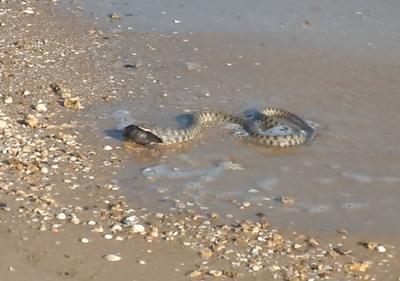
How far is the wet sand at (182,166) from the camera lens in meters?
6.56

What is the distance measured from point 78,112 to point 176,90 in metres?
1.30

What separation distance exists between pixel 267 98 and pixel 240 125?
38.3 inches

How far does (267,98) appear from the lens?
33.6 ft

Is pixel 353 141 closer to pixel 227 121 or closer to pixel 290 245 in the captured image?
pixel 227 121

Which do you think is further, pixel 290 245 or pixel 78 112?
pixel 78 112

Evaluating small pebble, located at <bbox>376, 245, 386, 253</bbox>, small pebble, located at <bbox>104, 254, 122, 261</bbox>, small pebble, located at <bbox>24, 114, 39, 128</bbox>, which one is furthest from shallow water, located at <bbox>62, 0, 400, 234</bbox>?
small pebble, located at <bbox>104, 254, 122, 261</bbox>

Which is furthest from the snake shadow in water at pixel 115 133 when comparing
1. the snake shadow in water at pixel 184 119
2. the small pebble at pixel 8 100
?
the small pebble at pixel 8 100

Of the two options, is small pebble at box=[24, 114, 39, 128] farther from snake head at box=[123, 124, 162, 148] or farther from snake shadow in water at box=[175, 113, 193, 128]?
snake shadow in water at box=[175, 113, 193, 128]

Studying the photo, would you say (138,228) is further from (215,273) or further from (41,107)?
(41,107)

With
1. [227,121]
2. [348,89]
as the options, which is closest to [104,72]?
[227,121]

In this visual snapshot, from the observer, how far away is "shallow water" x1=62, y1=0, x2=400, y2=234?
7.86 m

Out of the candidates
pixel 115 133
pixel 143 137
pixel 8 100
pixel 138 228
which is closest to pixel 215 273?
pixel 138 228

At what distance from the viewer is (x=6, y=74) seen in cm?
1045

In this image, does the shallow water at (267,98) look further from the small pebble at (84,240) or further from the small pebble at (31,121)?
the small pebble at (84,240)
